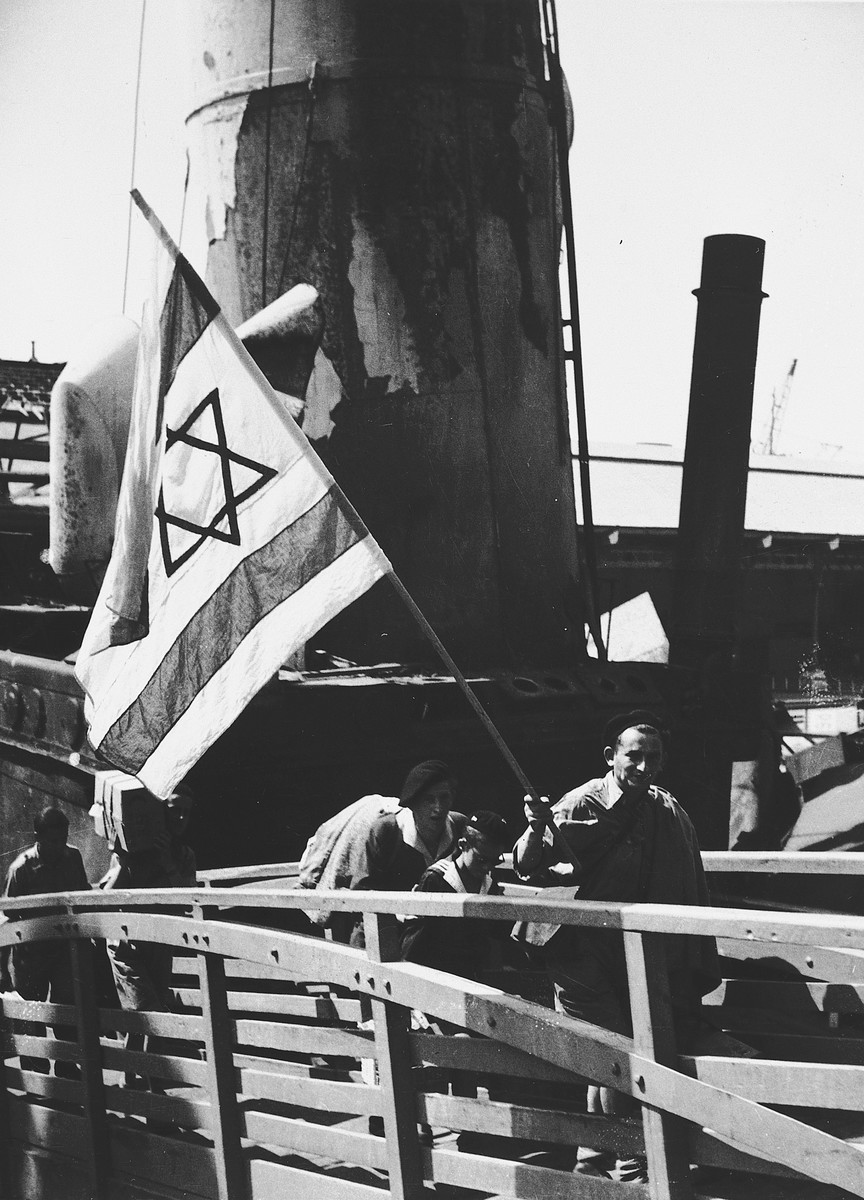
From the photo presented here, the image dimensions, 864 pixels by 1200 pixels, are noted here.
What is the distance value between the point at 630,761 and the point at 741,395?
8.26 meters

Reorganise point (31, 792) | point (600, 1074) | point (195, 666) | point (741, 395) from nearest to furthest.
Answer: point (600, 1074) → point (195, 666) → point (31, 792) → point (741, 395)

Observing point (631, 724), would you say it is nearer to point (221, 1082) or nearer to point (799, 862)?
point (799, 862)

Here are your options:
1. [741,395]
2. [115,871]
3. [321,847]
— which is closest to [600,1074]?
[321,847]

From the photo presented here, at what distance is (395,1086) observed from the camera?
4324 mm

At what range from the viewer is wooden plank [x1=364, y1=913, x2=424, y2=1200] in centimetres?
431

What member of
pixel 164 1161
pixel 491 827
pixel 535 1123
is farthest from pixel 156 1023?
pixel 535 1123

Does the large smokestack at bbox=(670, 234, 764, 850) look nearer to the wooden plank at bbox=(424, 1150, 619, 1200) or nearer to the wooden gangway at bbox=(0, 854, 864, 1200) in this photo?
the wooden gangway at bbox=(0, 854, 864, 1200)

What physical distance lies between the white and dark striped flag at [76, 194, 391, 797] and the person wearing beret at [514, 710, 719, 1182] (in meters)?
1.18

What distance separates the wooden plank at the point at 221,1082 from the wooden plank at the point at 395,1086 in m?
0.88

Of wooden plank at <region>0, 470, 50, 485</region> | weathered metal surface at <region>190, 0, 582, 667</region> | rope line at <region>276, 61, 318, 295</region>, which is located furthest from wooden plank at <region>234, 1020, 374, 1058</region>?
wooden plank at <region>0, 470, 50, 485</region>

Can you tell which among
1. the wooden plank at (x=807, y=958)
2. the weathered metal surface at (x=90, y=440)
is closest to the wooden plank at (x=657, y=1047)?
the wooden plank at (x=807, y=958)

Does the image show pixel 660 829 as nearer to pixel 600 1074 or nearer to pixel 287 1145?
pixel 600 1074

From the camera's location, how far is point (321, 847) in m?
5.80

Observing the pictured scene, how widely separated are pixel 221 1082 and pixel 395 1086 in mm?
1016
